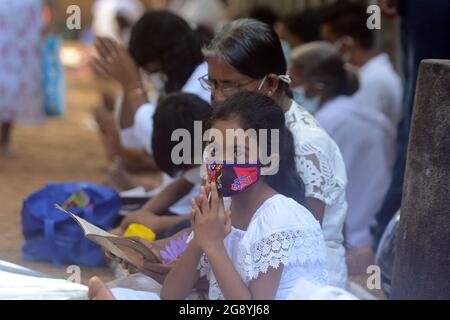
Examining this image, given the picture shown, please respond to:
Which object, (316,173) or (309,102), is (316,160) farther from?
(309,102)

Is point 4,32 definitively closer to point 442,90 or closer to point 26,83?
point 26,83

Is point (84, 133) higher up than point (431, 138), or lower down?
lower down

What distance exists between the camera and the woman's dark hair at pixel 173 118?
428cm

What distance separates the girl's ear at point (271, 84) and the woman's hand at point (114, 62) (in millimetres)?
1255

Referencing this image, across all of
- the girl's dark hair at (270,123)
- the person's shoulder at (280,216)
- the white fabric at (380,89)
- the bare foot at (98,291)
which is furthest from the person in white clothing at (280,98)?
the white fabric at (380,89)

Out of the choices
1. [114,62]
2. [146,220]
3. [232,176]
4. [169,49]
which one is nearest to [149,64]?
[169,49]

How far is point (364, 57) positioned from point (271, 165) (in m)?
3.53

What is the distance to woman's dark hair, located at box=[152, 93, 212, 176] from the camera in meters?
4.28

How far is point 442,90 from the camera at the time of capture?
3424mm

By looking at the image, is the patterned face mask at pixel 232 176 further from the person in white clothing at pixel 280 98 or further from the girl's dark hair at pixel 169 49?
the girl's dark hair at pixel 169 49

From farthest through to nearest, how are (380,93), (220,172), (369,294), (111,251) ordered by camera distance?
(380,93) → (369,294) → (111,251) → (220,172)

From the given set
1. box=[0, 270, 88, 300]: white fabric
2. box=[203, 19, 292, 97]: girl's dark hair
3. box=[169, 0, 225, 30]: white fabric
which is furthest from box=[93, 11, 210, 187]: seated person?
box=[169, 0, 225, 30]: white fabric
